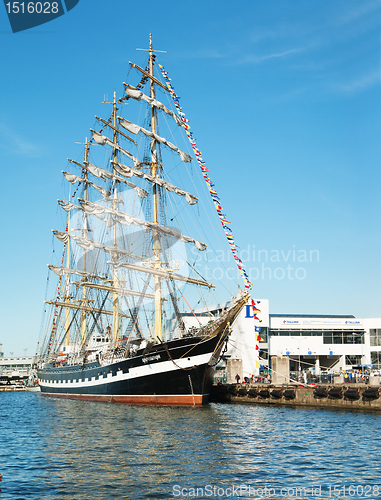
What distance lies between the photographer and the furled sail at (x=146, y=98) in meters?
50.6

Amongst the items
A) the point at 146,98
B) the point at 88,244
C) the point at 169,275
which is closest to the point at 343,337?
the point at 169,275

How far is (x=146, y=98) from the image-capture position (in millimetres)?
51312

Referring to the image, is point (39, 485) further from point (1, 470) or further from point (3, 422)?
point (3, 422)

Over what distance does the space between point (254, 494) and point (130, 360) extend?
2995 centimetres

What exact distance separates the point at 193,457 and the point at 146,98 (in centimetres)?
4028

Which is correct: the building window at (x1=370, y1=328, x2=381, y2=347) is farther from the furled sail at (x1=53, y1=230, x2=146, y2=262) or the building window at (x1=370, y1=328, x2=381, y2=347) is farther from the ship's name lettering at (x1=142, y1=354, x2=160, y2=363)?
the ship's name lettering at (x1=142, y1=354, x2=160, y2=363)

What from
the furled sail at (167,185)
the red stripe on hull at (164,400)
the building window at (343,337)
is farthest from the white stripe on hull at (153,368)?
the building window at (343,337)

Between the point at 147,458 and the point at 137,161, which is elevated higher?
the point at 137,161

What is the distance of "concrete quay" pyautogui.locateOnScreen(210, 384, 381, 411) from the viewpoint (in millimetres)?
34125

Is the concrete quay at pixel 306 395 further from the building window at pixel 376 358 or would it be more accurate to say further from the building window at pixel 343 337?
the building window at pixel 376 358

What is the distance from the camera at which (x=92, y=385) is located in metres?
51.7

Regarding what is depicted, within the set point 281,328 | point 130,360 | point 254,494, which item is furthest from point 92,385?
A: point 254,494

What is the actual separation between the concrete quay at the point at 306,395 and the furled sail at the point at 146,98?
26.5 meters

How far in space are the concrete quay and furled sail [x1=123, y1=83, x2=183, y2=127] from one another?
87.0ft
